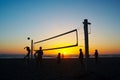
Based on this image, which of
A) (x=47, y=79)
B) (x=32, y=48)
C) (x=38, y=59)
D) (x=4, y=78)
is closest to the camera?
(x=47, y=79)

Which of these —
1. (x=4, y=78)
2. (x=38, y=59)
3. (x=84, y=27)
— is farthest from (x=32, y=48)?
(x=84, y=27)

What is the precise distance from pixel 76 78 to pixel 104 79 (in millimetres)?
1093

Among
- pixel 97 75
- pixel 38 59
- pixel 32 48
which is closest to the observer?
pixel 97 75

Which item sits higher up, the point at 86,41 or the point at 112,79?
the point at 86,41

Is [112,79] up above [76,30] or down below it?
below

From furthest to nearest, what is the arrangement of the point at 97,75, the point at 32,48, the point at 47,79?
1. the point at 32,48
2. the point at 47,79
3. the point at 97,75

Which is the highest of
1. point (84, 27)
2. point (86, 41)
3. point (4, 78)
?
point (84, 27)

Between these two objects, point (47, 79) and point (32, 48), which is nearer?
point (47, 79)

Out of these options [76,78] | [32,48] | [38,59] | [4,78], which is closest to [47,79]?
[76,78]

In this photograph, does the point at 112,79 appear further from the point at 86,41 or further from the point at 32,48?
the point at 32,48

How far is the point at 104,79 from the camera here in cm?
865

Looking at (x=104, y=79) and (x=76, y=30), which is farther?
(x=76, y=30)

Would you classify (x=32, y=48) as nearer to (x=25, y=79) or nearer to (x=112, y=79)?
(x=25, y=79)

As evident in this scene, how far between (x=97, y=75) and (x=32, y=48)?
34.9 feet
